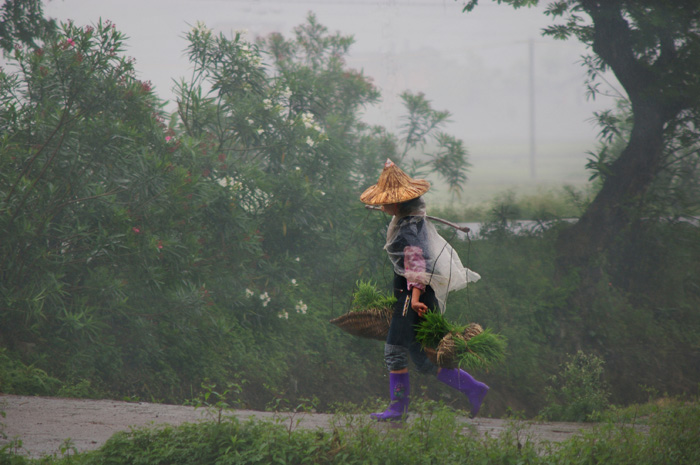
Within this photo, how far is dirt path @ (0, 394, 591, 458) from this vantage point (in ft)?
13.2

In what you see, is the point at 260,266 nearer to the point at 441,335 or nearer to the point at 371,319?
the point at 371,319

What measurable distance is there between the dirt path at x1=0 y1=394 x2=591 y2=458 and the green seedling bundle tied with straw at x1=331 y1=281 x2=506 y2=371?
66 centimetres

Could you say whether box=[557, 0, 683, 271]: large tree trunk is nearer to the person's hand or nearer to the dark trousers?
the dark trousers

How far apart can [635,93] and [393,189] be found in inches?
288

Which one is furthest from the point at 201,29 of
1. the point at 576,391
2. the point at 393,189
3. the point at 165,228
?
the point at 576,391

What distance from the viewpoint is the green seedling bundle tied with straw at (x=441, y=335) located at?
3793mm

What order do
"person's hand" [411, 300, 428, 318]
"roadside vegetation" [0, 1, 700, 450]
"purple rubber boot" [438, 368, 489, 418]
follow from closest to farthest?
"person's hand" [411, 300, 428, 318]
"purple rubber boot" [438, 368, 489, 418]
"roadside vegetation" [0, 1, 700, 450]

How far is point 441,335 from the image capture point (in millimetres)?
4062

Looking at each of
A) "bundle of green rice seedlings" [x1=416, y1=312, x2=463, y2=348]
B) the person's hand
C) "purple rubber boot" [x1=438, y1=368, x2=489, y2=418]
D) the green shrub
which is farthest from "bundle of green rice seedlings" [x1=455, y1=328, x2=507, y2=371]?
the green shrub

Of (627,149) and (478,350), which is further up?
(627,149)

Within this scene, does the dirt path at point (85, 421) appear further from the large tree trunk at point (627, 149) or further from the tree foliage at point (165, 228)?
the large tree trunk at point (627, 149)

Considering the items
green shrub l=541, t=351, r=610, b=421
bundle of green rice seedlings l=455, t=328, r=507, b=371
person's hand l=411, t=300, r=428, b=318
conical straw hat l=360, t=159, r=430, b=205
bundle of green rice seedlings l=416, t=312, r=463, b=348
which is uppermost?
conical straw hat l=360, t=159, r=430, b=205

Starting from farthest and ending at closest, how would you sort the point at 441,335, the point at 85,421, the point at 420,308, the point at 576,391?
the point at 576,391 < the point at 85,421 < the point at 420,308 < the point at 441,335

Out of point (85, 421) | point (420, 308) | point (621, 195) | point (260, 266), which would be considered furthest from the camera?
point (621, 195)
